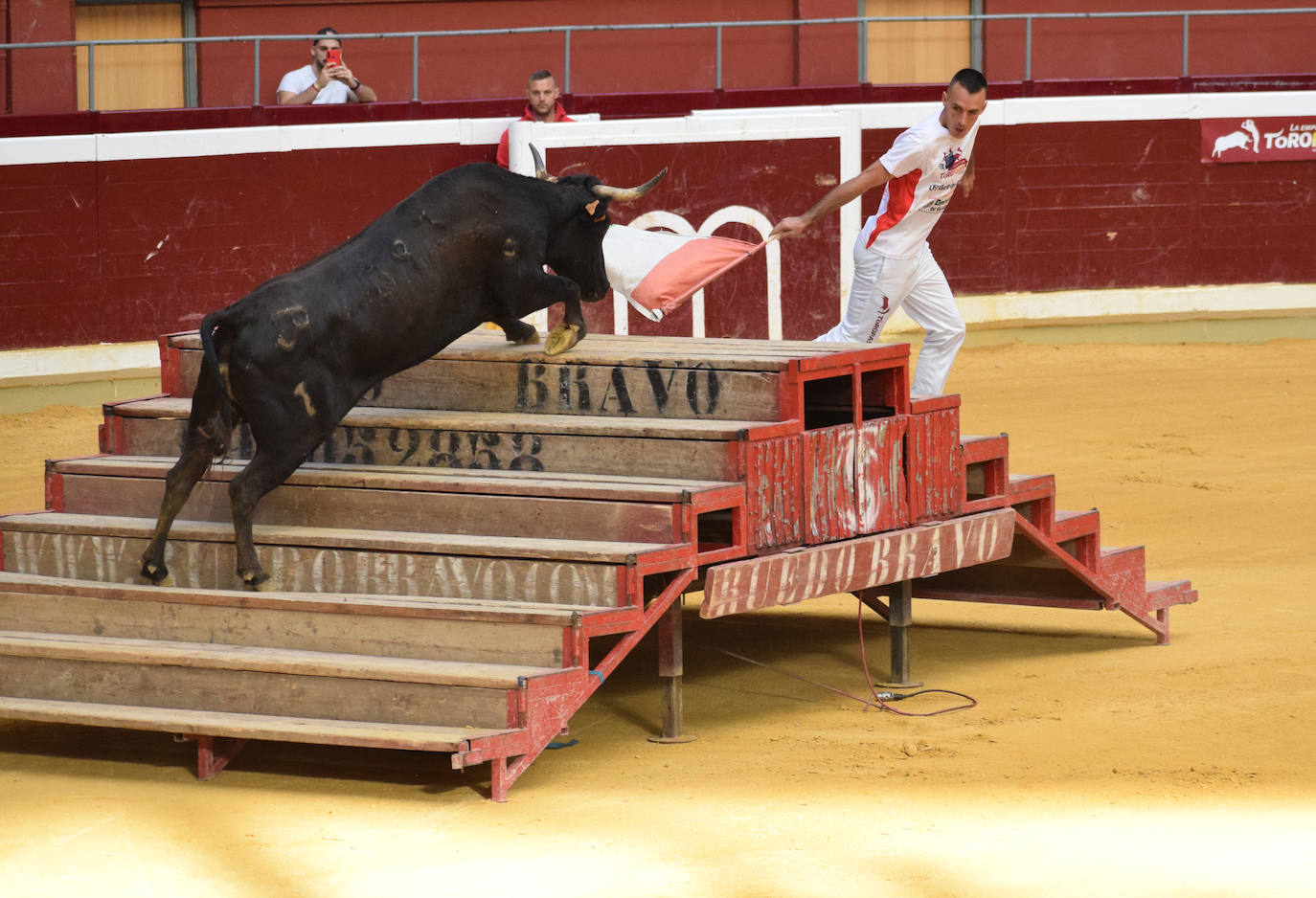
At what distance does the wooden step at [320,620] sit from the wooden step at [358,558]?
9 centimetres


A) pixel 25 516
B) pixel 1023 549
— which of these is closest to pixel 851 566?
pixel 1023 549

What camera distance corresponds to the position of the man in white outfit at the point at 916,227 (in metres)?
8.38

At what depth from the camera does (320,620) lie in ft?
22.8

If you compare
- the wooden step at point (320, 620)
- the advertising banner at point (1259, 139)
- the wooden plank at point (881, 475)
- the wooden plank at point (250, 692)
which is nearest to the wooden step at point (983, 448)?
the wooden plank at point (881, 475)

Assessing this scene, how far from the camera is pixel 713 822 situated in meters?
6.14

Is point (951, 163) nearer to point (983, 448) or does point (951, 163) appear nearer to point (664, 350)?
point (983, 448)

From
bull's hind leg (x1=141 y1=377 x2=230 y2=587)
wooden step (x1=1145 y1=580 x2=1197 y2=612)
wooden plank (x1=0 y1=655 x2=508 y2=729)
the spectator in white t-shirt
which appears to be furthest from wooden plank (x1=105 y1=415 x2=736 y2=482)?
the spectator in white t-shirt

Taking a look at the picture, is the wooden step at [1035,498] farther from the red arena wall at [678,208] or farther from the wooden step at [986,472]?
the red arena wall at [678,208]

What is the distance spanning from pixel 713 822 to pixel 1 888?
2.02m

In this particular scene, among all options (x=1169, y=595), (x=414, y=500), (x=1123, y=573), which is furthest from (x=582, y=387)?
(x=1169, y=595)

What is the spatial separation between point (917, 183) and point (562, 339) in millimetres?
1776

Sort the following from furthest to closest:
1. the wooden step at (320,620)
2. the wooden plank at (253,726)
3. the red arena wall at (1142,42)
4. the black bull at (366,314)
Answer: the red arena wall at (1142,42), the black bull at (366,314), the wooden step at (320,620), the wooden plank at (253,726)

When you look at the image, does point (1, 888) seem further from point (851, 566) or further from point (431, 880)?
point (851, 566)

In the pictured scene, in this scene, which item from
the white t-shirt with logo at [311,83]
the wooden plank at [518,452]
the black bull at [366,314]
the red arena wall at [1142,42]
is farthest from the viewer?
the red arena wall at [1142,42]
